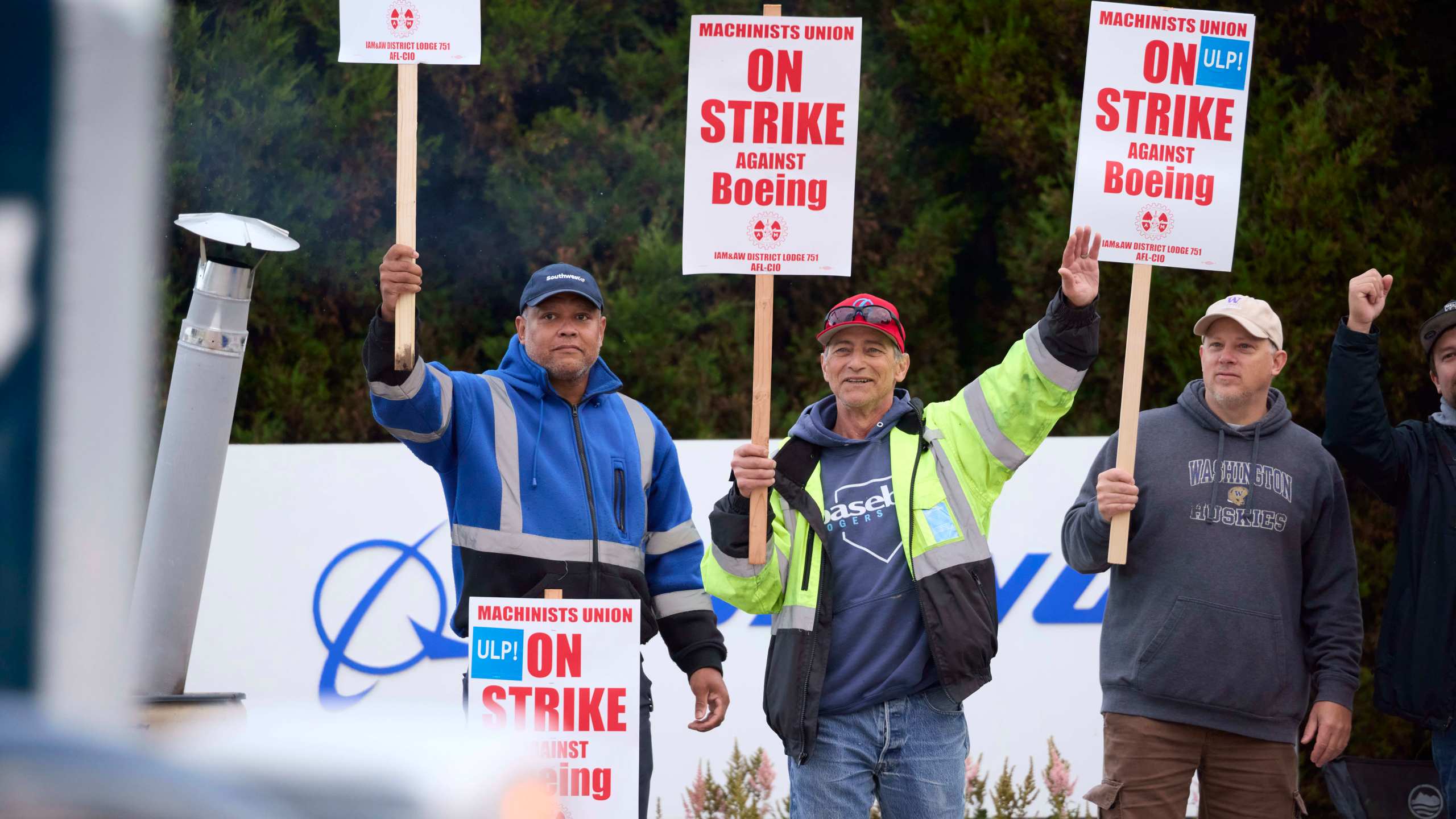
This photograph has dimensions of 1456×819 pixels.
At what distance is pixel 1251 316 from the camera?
4.23 m

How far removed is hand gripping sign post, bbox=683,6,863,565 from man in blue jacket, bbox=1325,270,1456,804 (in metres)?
1.47

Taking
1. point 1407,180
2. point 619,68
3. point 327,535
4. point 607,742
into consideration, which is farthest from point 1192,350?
point 607,742

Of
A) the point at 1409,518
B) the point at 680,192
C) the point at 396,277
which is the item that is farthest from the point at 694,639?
the point at 680,192

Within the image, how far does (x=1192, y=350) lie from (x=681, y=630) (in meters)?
4.85

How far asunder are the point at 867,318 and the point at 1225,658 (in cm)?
136

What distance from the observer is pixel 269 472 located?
637 centimetres

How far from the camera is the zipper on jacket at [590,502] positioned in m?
3.83

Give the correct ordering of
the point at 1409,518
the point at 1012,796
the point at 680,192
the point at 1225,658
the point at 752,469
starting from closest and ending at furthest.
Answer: the point at 752,469, the point at 1225,658, the point at 1409,518, the point at 1012,796, the point at 680,192

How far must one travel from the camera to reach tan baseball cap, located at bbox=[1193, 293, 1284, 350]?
4207 mm

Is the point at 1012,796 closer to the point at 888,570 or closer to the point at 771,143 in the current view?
the point at 888,570

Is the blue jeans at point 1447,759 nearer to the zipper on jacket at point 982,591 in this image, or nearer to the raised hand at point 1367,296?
the raised hand at point 1367,296

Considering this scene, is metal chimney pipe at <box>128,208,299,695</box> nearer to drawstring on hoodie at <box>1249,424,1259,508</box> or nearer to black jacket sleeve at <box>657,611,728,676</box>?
black jacket sleeve at <box>657,611,728,676</box>

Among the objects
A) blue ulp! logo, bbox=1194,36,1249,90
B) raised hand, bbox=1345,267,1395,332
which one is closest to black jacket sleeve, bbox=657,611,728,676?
raised hand, bbox=1345,267,1395,332

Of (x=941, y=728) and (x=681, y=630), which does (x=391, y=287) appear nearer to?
(x=681, y=630)
